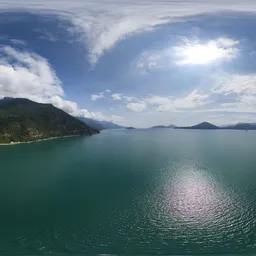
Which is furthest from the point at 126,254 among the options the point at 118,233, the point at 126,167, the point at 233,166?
the point at 233,166

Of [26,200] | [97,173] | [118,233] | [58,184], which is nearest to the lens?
[118,233]

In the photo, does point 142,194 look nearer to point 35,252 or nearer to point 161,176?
point 161,176

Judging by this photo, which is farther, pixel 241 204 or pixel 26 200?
pixel 26 200

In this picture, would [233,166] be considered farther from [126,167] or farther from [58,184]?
[58,184]

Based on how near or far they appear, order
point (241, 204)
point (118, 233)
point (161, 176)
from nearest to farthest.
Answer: point (118, 233) → point (241, 204) → point (161, 176)

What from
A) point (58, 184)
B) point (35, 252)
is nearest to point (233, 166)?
point (58, 184)

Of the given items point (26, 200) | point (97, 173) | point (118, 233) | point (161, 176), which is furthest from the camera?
point (97, 173)

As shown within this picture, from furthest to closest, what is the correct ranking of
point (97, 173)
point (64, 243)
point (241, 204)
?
point (97, 173) < point (241, 204) < point (64, 243)

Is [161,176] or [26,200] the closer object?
[26,200]
